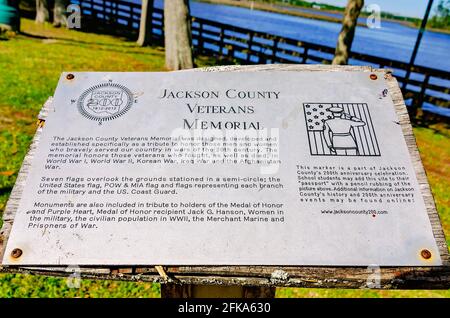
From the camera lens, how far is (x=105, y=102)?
2.33 meters

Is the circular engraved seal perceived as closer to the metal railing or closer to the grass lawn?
the grass lawn

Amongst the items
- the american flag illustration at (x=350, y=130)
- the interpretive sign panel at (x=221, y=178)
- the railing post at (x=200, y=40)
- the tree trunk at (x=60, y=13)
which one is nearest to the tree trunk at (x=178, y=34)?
the railing post at (x=200, y=40)

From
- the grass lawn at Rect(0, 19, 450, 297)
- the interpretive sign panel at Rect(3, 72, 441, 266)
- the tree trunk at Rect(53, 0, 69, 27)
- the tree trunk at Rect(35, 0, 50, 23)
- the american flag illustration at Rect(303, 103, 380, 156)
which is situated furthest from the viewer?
the tree trunk at Rect(35, 0, 50, 23)

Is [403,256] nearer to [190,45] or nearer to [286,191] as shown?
[286,191]

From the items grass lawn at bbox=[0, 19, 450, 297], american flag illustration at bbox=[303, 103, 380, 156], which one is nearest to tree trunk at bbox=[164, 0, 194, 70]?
grass lawn at bbox=[0, 19, 450, 297]

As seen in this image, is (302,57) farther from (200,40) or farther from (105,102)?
(105,102)

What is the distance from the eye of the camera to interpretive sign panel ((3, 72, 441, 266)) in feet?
5.95

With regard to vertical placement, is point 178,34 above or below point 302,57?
below

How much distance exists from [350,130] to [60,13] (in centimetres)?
1660

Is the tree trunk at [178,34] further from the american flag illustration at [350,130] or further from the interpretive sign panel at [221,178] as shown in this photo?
the american flag illustration at [350,130]

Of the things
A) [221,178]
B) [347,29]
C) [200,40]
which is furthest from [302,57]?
[221,178]

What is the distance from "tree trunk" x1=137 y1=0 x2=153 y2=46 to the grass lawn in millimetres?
511

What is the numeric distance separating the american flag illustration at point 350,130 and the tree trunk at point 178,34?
301 inches

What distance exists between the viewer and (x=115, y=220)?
73.3 inches
